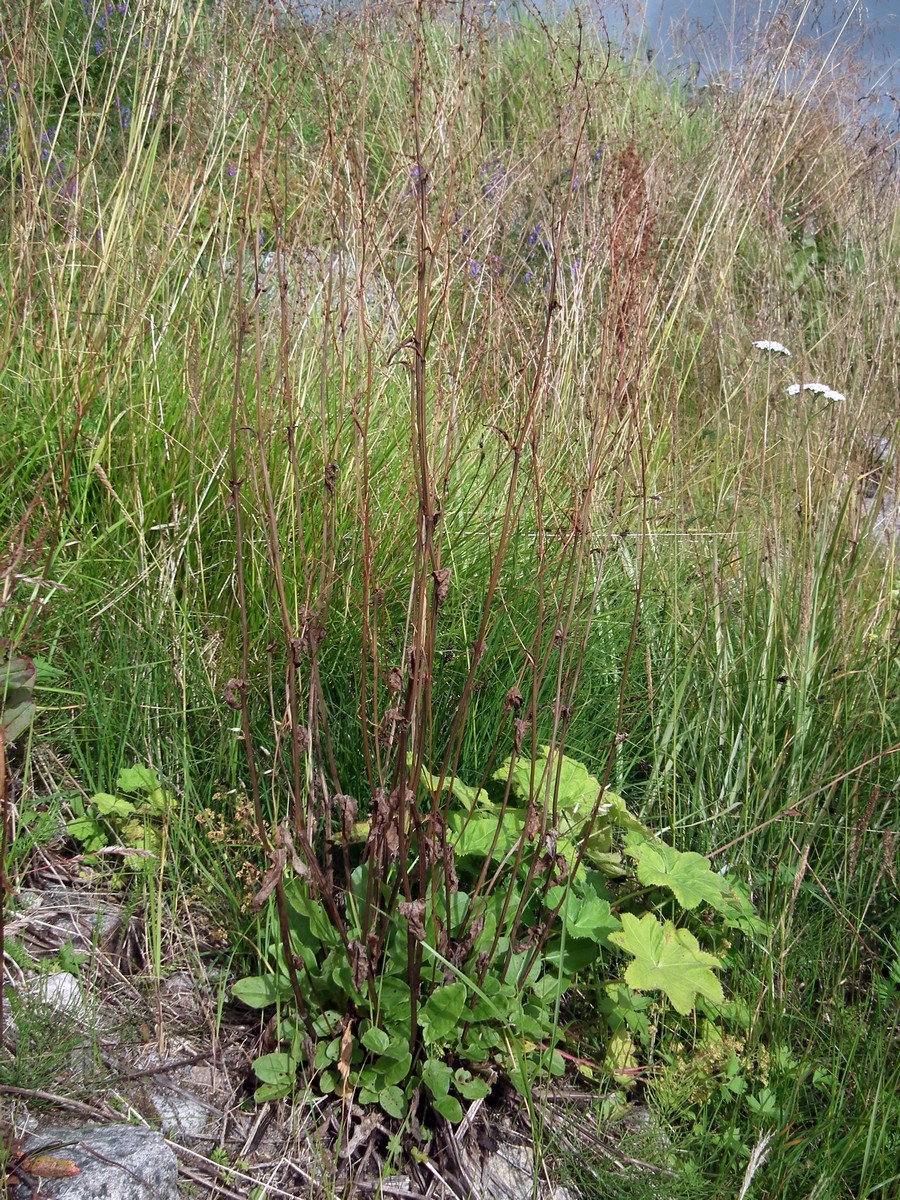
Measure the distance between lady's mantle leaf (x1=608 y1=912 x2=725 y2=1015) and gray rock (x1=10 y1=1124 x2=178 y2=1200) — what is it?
0.68m

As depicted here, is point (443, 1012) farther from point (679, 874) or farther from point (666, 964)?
point (679, 874)

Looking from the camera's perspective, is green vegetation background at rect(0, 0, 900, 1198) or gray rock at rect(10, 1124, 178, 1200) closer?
gray rock at rect(10, 1124, 178, 1200)

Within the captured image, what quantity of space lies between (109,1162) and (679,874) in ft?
3.06

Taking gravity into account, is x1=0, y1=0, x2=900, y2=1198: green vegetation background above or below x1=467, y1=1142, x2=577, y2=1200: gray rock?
above

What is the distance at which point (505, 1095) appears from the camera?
1.52 m

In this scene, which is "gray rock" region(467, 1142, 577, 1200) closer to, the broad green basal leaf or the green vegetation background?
the green vegetation background

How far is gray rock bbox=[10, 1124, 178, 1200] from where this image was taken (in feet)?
3.89

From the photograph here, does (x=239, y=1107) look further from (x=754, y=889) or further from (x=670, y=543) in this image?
(x=670, y=543)

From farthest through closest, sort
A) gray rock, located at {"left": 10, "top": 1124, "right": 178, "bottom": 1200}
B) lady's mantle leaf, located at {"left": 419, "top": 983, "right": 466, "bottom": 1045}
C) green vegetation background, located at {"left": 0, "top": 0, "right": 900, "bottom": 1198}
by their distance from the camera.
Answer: green vegetation background, located at {"left": 0, "top": 0, "right": 900, "bottom": 1198} < lady's mantle leaf, located at {"left": 419, "top": 983, "right": 466, "bottom": 1045} < gray rock, located at {"left": 10, "top": 1124, "right": 178, "bottom": 1200}

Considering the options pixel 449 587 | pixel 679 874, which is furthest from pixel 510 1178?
pixel 449 587

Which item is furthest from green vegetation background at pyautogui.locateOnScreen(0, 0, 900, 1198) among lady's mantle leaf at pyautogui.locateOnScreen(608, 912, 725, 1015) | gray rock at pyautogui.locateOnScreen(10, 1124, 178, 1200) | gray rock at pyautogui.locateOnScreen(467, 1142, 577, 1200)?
gray rock at pyautogui.locateOnScreen(10, 1124, 178, 1200)

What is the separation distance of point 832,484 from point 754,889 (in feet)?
3.03

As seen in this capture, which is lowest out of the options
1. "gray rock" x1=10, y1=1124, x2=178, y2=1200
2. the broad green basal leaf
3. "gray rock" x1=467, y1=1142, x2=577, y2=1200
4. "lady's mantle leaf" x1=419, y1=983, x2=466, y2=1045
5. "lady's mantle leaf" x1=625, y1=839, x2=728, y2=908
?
"gray rock" x1=467, y1=1142, x2=577, y2=1200

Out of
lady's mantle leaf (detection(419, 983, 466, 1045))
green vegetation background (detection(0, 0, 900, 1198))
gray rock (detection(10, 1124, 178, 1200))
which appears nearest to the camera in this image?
gray rock (detection(10, 1124, 178, 1200))
